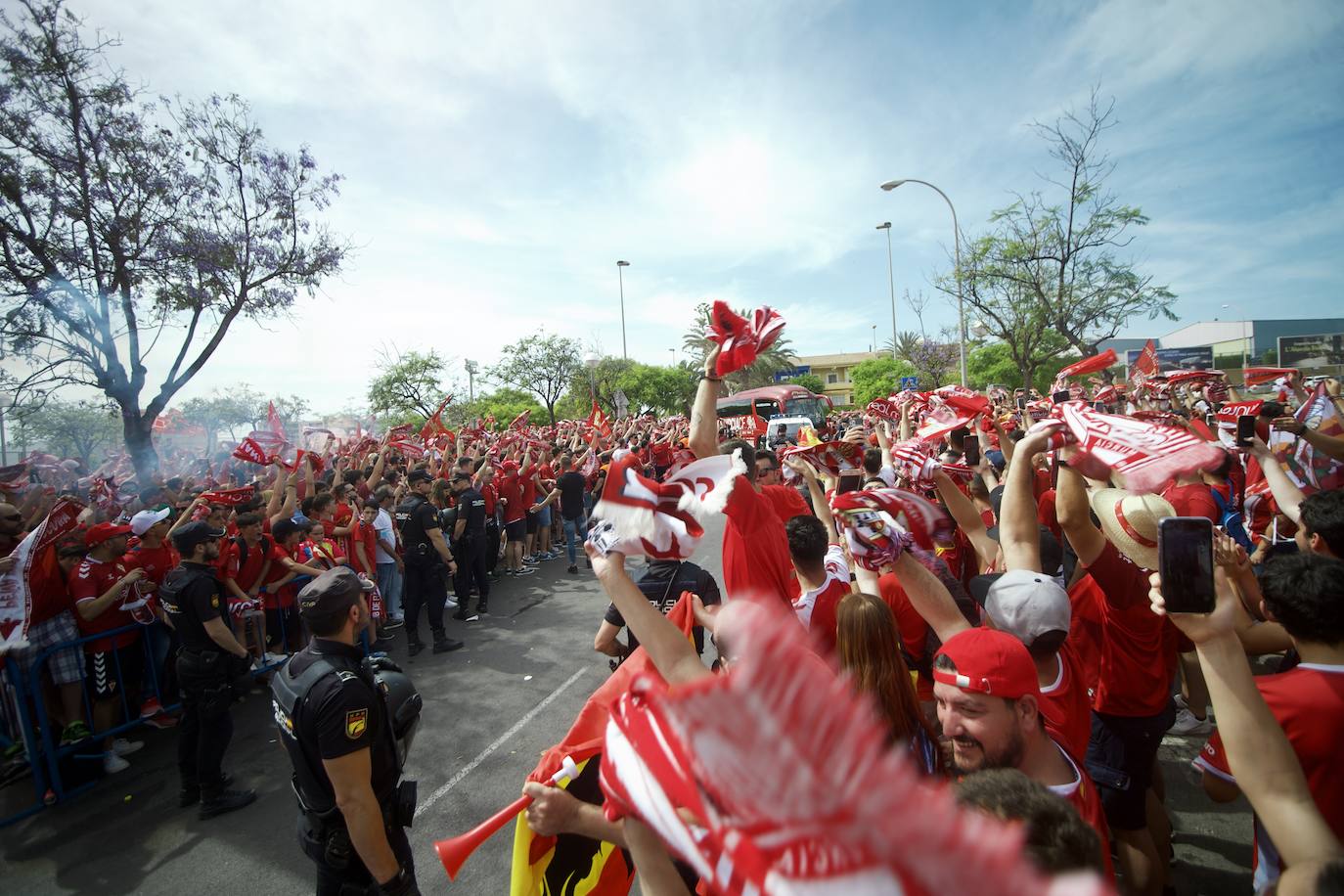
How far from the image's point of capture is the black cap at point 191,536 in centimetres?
447

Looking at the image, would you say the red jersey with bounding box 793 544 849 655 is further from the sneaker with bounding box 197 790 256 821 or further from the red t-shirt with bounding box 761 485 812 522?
the sneaker with bounding box 197 790 256 821

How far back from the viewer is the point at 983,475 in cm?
584

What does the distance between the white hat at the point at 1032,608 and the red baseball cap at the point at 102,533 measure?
6.72 meters

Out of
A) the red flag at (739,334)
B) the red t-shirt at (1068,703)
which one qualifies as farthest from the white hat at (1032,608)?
the red flag at (739,334)

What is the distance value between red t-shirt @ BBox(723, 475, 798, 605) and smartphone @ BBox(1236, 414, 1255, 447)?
327cm

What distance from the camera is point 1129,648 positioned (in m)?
2.93

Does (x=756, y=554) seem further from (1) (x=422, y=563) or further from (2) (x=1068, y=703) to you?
(1) (x=422, y=563)

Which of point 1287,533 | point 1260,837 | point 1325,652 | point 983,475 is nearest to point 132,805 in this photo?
point 1260,837

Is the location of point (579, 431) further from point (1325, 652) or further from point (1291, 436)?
point (1325, 652)

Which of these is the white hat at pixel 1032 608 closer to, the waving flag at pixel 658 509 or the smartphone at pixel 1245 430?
the waving flag at pixel 658 509

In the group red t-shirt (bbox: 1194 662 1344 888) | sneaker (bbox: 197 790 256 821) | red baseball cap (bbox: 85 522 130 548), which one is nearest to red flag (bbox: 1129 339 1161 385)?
red t-shirt (bbox: 1194 662 1344 888)

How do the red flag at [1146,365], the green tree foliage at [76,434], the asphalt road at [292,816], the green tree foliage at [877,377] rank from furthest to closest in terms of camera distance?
the green tree foliage at [877,377], the green tree foliage at [76,434], the red flag at [1146,365], the asphalt road at [292,816]

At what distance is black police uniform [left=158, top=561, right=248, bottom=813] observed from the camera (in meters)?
4.33

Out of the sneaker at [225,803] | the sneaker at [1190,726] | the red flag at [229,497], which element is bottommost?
the sneaker at [1190,726]
